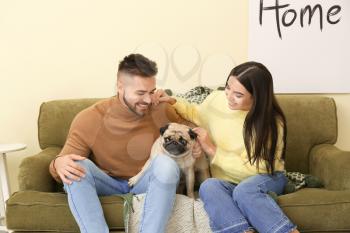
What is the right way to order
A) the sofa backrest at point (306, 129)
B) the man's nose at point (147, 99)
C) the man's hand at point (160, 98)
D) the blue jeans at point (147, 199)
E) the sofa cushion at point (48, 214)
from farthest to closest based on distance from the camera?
the sofa backrest at point (306, 129) < the man's hand at point (160, 98) < the man's nose at point (147, 99) < the sofa cushion at point (48, 214) < the blue jeans at point (147, 199)

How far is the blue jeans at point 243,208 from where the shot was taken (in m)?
1.50

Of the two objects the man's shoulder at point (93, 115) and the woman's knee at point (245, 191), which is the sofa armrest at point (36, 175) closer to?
the man's shoulder at point (93, 115)

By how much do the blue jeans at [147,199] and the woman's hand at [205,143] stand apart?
23cm

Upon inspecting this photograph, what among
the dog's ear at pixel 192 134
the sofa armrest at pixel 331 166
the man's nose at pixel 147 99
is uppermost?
the man's nose at pixel 147 99

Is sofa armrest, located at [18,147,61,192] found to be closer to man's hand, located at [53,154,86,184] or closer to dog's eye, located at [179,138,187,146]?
man's hand, located at [53,154,86,184]

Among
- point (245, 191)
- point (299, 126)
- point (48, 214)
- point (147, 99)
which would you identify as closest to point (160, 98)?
point (147, 99)

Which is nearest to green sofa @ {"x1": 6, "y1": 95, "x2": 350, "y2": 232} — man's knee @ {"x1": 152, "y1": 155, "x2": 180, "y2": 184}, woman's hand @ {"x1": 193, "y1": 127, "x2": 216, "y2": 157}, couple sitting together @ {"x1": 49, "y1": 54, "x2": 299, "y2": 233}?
couple sitting together @ {"x1": 49, "y1": 54, "x2": 299, "y2": 233}

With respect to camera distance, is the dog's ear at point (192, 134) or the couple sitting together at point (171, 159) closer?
the couple sitting together at point (171, 159)

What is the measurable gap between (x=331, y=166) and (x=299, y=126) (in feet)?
1.22

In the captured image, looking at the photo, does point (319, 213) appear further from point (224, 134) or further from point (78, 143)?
point (78, 143)

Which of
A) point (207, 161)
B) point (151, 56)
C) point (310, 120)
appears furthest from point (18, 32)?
point (310, 120)

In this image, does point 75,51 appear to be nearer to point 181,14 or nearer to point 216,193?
point 181,14

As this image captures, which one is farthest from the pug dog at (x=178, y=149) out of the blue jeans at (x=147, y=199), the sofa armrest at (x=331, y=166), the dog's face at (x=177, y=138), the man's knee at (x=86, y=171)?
the sofa armrest at (x=331, y=166)

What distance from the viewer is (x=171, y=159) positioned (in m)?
1.61
